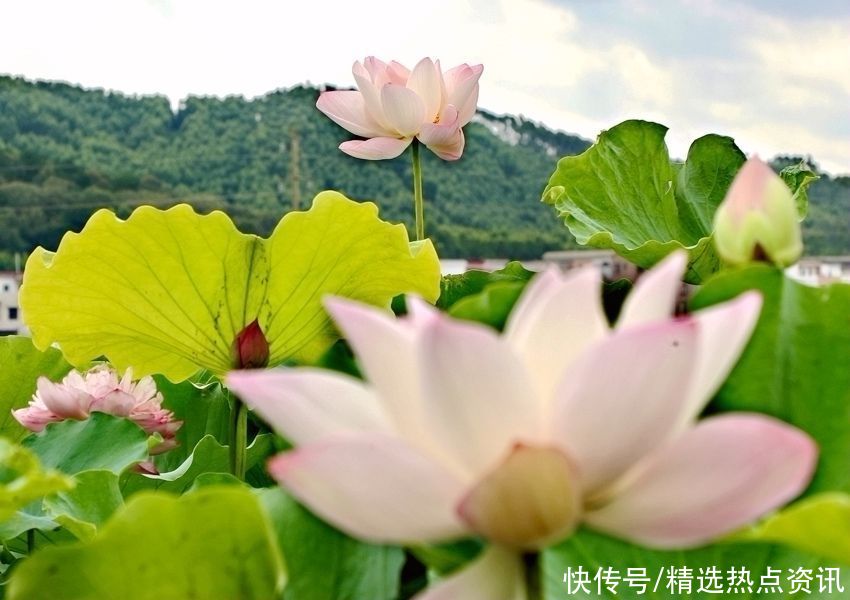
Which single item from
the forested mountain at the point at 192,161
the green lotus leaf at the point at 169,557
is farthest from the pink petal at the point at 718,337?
the forested mountain at the point at 192,161

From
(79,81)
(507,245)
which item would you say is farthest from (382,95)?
(79,81)

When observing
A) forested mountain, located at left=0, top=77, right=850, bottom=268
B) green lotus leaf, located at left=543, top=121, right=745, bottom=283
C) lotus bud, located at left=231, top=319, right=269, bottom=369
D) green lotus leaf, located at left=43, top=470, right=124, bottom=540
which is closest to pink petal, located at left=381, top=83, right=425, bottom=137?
green lotus leaf, located at left=543, top=121, right=745, bottom=283

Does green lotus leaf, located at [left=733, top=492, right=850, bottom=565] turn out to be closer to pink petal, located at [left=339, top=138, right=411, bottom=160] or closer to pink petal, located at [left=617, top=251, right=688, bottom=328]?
pink petal, located at [left=617, top=251, right=688, bottom=328]

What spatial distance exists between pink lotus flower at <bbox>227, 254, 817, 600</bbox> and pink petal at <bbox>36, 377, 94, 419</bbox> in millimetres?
366

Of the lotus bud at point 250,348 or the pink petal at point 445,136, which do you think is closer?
the lotus bud at point 250,348

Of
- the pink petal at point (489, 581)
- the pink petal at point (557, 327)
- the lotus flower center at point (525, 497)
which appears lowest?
the pink petal at point (489, 581)

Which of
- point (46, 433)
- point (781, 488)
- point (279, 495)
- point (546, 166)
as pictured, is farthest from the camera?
point (546, 166)

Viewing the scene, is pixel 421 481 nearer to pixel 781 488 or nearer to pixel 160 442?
pixel 781 488

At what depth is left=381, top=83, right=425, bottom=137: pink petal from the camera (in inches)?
27.6

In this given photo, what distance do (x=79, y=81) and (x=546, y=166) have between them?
34.5ft

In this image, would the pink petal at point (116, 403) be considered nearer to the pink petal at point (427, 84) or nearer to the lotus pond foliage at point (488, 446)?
the lotus pond foliage at point (488, 446)

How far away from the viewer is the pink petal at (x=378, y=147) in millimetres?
729

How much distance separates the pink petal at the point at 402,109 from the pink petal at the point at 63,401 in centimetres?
31

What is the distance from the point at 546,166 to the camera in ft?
66.2
